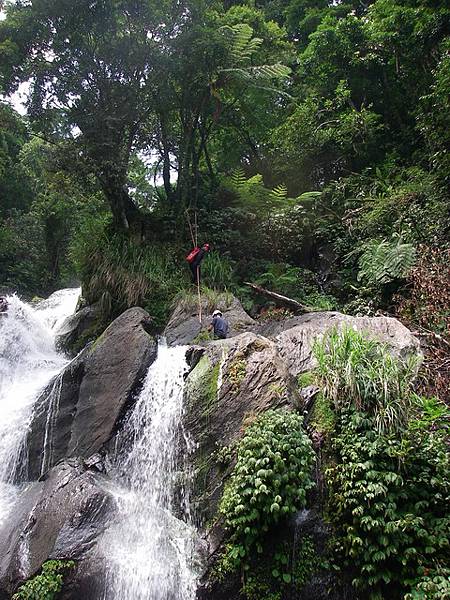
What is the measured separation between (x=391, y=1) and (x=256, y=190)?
6553 millimetres

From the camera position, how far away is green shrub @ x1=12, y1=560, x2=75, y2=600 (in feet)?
15.5

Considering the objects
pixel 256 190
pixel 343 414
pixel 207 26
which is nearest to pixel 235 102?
pixel 207 26

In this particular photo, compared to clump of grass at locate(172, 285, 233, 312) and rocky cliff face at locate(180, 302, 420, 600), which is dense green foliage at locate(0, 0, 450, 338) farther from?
rocky cliff face at locate(180, 302, 420, 600)

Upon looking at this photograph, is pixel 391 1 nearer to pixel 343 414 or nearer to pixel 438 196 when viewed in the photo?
pixel 438 196

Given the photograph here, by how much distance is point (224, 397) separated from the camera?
6203 mm

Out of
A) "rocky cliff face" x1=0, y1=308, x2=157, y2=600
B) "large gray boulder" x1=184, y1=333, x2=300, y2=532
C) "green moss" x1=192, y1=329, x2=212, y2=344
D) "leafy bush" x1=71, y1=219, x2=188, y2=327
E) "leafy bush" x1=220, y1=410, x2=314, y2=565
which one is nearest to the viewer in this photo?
"leafy bush" x1=220, y1=410, x2=314, y2=565

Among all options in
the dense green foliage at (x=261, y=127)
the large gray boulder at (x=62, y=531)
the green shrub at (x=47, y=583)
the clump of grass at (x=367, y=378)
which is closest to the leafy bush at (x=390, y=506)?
the clump of grass at (x=367, y=378)


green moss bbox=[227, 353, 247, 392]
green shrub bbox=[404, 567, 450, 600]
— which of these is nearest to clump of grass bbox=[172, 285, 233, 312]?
green moss bbox=[227, 353, 247, 392]

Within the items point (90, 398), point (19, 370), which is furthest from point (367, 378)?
→ point (19, 370)

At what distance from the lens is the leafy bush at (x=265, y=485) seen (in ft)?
15.5

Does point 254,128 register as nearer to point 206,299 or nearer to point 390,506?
point 206,299

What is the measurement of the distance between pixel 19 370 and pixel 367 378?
8132 mm

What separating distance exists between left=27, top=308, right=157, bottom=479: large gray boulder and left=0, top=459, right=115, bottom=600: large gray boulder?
34.8 inches

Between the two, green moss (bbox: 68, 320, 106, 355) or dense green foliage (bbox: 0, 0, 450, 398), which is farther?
green moss (bbox: 68, 320, 106, 355)
